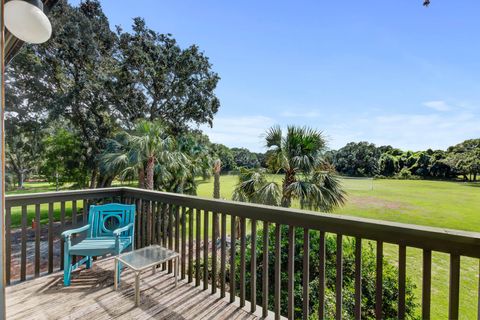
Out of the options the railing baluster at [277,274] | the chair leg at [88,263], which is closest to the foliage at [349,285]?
the railing baluster at [277,274]

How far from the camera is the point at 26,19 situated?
1305 mm

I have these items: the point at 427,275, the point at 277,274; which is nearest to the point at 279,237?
the point at 277,274

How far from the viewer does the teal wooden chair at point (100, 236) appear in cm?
249

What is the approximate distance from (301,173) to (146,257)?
3944mm

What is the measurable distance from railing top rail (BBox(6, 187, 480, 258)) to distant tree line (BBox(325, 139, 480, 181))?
33927 mm

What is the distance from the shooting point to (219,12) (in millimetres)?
6797

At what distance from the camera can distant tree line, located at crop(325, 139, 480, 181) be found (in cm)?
3464

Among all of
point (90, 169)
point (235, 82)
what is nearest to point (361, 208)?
point (235, 82)

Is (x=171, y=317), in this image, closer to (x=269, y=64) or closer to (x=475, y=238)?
(x=475, y=238)

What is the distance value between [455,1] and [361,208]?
786 inches

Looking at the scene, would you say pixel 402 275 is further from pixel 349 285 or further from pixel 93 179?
pixel 93 179

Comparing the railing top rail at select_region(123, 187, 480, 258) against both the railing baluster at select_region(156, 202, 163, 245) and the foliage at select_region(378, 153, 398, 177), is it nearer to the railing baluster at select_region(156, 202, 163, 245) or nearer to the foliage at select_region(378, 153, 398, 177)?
the railing baluster at select_region(156, 202, 163, 245)

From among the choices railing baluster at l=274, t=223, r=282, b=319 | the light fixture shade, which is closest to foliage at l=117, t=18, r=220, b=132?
the light fixture shade

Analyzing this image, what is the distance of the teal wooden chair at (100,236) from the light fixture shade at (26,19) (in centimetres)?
191
